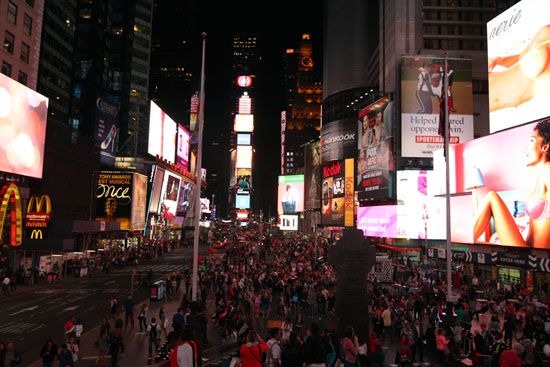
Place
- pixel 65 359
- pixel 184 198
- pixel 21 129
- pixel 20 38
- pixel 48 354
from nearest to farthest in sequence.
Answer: pixel 65 359 < pixel 48 354 < pixel 21 129 < pixel 20 38 < pixel 184 198

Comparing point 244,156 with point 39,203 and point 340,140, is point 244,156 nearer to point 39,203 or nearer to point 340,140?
point 340,140

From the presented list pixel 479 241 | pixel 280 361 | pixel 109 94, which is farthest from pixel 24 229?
pixel 109 94

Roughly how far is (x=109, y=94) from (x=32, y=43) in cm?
5949

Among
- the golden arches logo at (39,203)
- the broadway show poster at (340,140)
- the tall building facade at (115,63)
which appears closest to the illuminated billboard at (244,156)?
the tall building facade at (115,63)

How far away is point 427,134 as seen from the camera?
60125mm

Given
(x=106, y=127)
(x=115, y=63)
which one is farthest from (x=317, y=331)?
(x=115, y=63)

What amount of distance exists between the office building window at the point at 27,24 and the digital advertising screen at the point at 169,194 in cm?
4044

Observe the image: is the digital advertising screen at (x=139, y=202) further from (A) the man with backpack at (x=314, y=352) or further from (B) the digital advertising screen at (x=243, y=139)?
(B) the digital advertising screen at (x=243, y=139)

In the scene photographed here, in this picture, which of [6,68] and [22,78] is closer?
[6,68]

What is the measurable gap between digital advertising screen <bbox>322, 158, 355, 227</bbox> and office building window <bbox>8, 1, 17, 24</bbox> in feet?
200

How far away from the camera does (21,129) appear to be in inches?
1384

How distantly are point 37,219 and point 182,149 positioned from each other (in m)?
66.0

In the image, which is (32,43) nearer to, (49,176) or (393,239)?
(49,176)

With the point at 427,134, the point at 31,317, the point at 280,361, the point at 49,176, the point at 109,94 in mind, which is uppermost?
the point at 109,94
